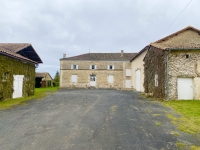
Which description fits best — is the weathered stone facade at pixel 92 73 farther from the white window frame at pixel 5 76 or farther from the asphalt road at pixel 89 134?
the asphalt road at pixel 89 134

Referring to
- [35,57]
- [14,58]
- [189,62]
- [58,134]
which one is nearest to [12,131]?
[58,134]

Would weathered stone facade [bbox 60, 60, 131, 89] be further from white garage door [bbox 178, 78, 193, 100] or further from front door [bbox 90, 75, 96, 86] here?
white garage door [bbox 178, 78, 193, 100]

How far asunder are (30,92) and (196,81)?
602 inches

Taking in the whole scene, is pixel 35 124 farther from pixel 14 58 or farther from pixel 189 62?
pixel 189 62

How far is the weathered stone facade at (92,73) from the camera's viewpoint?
30.2 m

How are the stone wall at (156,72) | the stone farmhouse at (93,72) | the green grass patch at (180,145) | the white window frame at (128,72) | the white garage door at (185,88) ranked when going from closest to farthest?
1. the green grass patch at (180,145)
2. the white garage door at (185,88)
3. the stone wall at (156,72)
4. the white window frame at (128,72)
5. the stone farmhouse at (93,72)

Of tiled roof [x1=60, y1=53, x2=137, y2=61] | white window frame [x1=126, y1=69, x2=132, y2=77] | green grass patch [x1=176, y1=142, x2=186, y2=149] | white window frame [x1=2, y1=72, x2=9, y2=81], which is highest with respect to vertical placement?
tiled roof [x1=60, y1=53, x2=137, y2=61]

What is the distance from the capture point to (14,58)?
12.3 meters

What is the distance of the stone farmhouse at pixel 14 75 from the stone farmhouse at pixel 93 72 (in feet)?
46.3

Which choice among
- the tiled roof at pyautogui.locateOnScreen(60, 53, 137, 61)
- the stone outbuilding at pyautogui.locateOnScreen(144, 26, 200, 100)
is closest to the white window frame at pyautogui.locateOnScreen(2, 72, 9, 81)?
the stone outbuilding at pyautogui.locateOnScreen(144, 26, 200, 100)

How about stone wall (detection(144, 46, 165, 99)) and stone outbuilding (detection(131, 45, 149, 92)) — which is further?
stone outbuilding (detection(131, 45, 149, 92))

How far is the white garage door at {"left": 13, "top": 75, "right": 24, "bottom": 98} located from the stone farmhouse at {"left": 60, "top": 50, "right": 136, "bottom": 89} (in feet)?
54.8

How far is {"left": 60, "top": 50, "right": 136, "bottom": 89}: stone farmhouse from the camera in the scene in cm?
3020

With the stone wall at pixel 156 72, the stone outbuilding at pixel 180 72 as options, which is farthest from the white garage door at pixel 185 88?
the stone wall at pixel 156 72
